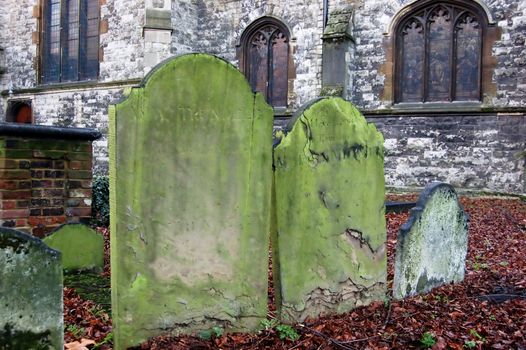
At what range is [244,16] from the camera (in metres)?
14.9

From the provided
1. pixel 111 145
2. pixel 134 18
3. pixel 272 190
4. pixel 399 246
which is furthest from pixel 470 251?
pixel 134 18

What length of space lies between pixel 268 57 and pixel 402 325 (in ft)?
40.0

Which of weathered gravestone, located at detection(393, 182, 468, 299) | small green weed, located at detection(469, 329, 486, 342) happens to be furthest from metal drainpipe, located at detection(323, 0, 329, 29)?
small green weed, located at detection(469, 329, 486, 342)

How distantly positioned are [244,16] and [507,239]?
10.2 m

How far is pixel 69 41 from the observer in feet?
56.3

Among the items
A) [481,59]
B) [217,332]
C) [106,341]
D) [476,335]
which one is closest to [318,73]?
[481,59]

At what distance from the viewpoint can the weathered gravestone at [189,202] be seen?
2.78 m

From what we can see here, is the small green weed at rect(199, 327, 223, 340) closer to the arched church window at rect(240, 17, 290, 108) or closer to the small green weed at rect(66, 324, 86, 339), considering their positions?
the small green weed at rect(66, 324, 86, 339)

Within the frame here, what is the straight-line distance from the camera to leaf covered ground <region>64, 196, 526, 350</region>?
10.1 ft

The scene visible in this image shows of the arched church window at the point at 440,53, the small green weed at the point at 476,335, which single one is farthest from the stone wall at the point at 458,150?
the small green weed at the point at 476,335

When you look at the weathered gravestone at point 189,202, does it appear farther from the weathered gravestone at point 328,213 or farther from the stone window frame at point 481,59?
the stone window frame at point 481,59

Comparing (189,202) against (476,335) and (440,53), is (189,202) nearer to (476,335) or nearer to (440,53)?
(476,335)

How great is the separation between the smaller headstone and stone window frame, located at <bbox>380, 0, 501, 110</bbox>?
9.60 m

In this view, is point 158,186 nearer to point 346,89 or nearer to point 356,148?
point 356,148
